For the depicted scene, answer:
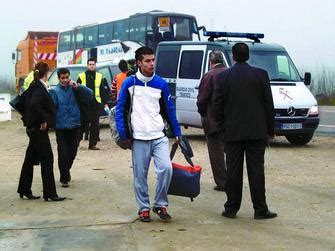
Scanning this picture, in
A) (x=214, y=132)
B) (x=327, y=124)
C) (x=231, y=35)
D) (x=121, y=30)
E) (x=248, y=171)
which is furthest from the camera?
(x=121, y=30)

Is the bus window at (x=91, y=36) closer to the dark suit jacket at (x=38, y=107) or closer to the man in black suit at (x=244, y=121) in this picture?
the dark suit jacket at (x=38, y=107)

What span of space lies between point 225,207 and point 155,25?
19.5m

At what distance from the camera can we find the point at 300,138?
14398 mm

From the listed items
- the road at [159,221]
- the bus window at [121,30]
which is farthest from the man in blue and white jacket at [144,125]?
the bus window at [121,30]

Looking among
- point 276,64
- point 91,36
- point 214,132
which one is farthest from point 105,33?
point 214,132

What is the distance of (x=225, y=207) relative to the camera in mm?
7246

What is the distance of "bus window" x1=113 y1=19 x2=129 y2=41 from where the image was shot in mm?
27981

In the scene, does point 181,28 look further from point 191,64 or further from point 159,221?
point 159,221

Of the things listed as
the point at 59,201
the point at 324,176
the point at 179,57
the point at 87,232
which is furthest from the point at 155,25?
the point at 87,232

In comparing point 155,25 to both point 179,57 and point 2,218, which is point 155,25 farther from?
point 2,218

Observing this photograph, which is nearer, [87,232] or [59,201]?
[87,232]

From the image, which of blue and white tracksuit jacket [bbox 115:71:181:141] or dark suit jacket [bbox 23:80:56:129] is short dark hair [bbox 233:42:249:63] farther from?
dark suit jacket [bbox 23:80:56:129]

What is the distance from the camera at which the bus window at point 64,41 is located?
3419cm

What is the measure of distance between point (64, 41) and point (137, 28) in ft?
29.1
